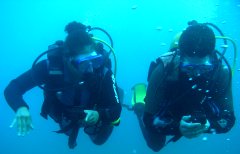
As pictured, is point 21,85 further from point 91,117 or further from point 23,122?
point 91,117

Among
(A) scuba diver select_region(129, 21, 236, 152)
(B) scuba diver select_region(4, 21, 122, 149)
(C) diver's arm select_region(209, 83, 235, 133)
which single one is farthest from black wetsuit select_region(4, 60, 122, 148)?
(C) diver's arm select_region(209, 83, 235, 133)

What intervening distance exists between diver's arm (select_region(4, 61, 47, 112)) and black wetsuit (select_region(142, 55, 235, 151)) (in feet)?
5.70

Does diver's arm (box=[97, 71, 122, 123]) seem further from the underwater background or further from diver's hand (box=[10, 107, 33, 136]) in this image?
the underwater background

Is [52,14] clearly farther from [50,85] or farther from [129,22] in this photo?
[50,85]

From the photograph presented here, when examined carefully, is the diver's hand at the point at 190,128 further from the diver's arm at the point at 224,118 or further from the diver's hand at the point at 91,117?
the diver's hand at the point at 91,117

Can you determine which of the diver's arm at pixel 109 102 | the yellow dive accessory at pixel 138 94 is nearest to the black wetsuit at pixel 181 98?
the diver's arm at pixel 109 102

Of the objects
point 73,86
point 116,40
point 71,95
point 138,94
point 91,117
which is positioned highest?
point 73,86

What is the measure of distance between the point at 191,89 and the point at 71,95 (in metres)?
1.83

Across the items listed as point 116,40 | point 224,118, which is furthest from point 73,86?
point 116,40

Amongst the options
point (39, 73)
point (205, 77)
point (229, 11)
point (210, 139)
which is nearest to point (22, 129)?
point (39, 73)

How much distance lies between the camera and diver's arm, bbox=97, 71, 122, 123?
16.7 ft

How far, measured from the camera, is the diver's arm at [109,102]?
5.10 metres

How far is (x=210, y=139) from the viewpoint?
3036 centimetres

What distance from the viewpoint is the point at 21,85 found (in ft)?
17.1
